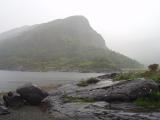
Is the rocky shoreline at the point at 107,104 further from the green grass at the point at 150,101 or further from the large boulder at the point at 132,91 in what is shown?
the green grass at the point at 150,101

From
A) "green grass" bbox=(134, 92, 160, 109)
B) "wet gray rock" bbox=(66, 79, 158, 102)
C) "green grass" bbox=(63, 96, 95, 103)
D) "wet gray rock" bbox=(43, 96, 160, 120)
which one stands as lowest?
"wet gray rock" bbox=(43, 96, 160, 120)

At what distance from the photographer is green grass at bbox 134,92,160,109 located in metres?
25.3

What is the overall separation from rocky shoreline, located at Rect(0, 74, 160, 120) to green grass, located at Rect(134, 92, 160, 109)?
624mm

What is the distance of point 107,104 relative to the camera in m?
26.6

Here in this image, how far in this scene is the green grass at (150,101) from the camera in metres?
25.3

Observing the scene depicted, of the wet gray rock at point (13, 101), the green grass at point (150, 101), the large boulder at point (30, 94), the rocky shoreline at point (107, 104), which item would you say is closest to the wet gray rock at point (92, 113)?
the rocky shoreline at point (107, 104)

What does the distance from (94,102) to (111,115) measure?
5.59 metres

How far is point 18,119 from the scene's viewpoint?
81.7ft

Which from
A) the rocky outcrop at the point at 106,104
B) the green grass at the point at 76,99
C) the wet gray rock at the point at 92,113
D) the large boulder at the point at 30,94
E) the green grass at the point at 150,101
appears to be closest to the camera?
the wet gray rock at the point at 92,113

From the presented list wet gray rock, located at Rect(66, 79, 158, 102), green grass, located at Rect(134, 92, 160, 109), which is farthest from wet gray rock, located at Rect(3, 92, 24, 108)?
green grass, located at Rect(134, 92, 160, 109)

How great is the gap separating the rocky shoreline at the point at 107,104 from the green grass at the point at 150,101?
0.62 m

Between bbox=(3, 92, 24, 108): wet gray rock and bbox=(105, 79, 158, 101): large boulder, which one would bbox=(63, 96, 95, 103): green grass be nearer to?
bbox=(105, 79, 158, 101): large boulder

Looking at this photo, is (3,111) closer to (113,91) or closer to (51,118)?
(51,118)

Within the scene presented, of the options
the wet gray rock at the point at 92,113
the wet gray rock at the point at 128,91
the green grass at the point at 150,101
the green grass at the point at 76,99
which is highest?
the wet gray rock at the point at 128,91
